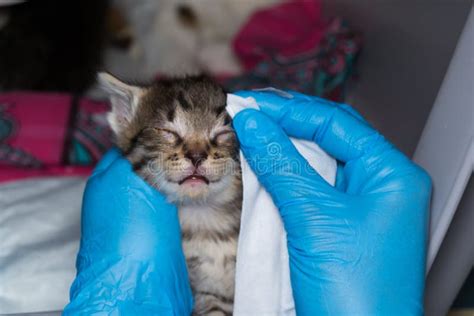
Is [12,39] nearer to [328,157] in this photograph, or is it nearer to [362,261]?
[328,157]

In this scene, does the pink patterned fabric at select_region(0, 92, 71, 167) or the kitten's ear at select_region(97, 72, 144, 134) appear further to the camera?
the pink patterned fabric at select_region(0, 92, 71, 167)

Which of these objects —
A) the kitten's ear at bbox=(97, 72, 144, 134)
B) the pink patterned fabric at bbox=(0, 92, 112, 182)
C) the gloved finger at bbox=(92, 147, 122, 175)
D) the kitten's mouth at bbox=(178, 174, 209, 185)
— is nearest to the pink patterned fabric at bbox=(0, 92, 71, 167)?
the pink patterned fabric at bbox=(0, 92, 112, 182)

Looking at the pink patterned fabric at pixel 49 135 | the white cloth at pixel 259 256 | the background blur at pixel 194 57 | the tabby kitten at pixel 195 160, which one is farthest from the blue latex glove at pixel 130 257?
the pink patterned fabric at pixel 49 135

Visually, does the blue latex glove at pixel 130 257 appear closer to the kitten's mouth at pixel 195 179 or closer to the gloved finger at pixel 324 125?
the kitten's mouth at pixel 195 179

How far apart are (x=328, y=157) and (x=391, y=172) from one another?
14 cm

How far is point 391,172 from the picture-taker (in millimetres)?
1121

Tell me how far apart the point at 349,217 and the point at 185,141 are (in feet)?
1.16

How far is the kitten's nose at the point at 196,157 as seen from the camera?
1.06 metres

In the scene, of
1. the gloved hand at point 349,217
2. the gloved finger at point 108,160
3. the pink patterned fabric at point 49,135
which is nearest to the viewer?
the gloved hand at point 349,217

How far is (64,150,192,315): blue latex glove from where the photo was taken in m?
1.12

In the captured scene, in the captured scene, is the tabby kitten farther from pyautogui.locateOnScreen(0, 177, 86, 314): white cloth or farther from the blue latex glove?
pyautogui.locateOnScreen(0, 177, 86, 314): white cloth

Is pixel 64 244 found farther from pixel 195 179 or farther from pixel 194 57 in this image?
pixel 194 57

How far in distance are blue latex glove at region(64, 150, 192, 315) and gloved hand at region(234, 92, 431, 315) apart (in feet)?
0.75

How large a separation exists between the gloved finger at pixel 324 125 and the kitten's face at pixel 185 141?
0.12 m
